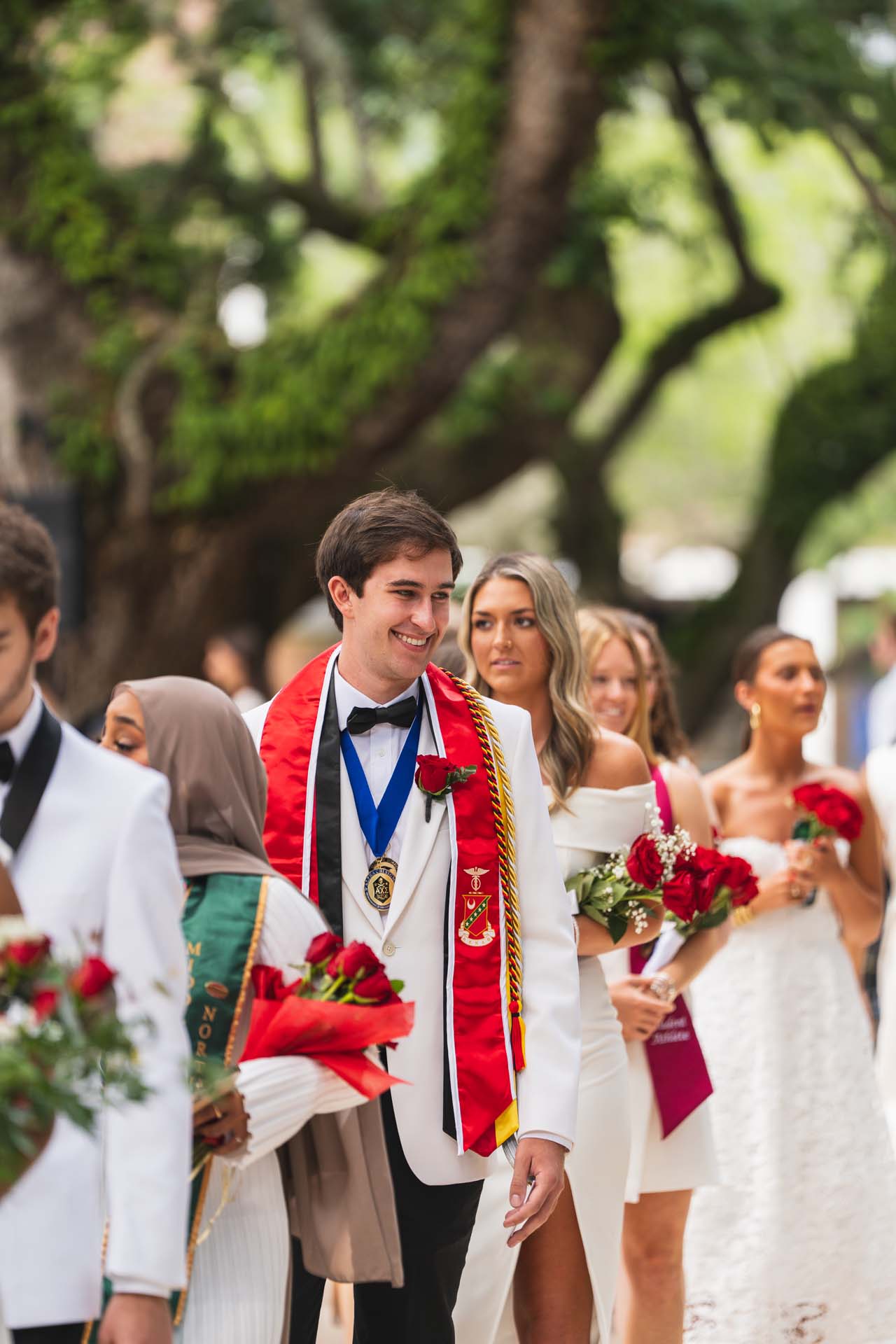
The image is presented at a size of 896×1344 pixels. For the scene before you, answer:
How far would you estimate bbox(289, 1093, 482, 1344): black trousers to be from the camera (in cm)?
369

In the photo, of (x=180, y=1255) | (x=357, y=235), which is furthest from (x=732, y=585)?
(x=180, y=1255)

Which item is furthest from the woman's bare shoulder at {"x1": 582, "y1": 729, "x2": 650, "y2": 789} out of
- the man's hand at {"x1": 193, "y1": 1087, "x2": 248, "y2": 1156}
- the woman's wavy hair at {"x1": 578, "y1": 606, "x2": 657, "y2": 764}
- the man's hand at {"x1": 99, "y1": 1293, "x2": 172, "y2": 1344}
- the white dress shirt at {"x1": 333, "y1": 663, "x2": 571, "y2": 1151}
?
the man's hand at {"x1": 99, "y1": 1293, "x2": 172, "y2": 1344}

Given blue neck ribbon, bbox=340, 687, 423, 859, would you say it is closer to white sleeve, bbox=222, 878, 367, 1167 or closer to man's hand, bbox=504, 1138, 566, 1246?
white sleeve, bbox=222, 878, 367, 1167

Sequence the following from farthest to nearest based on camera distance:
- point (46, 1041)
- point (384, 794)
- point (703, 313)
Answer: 1. point (703, 313)
2. point (384, 794)
3. point (46, 1041)

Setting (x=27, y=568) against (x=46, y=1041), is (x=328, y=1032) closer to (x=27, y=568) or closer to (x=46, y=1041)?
(x=46, y=1041)

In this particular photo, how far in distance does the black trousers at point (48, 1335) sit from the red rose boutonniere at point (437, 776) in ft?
4.85

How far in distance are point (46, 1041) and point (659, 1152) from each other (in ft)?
11.2

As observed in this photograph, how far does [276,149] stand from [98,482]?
10929 mm

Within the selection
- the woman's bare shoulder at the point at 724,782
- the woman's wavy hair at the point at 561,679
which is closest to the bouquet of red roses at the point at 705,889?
the woman's wavy hair at the point at 561,679

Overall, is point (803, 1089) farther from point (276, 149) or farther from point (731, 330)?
point (276, 149)

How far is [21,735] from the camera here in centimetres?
262

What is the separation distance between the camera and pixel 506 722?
4035 mm

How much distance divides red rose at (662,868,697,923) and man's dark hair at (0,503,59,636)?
8.28 ft

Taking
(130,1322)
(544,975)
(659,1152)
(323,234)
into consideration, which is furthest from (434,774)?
(323,234)
